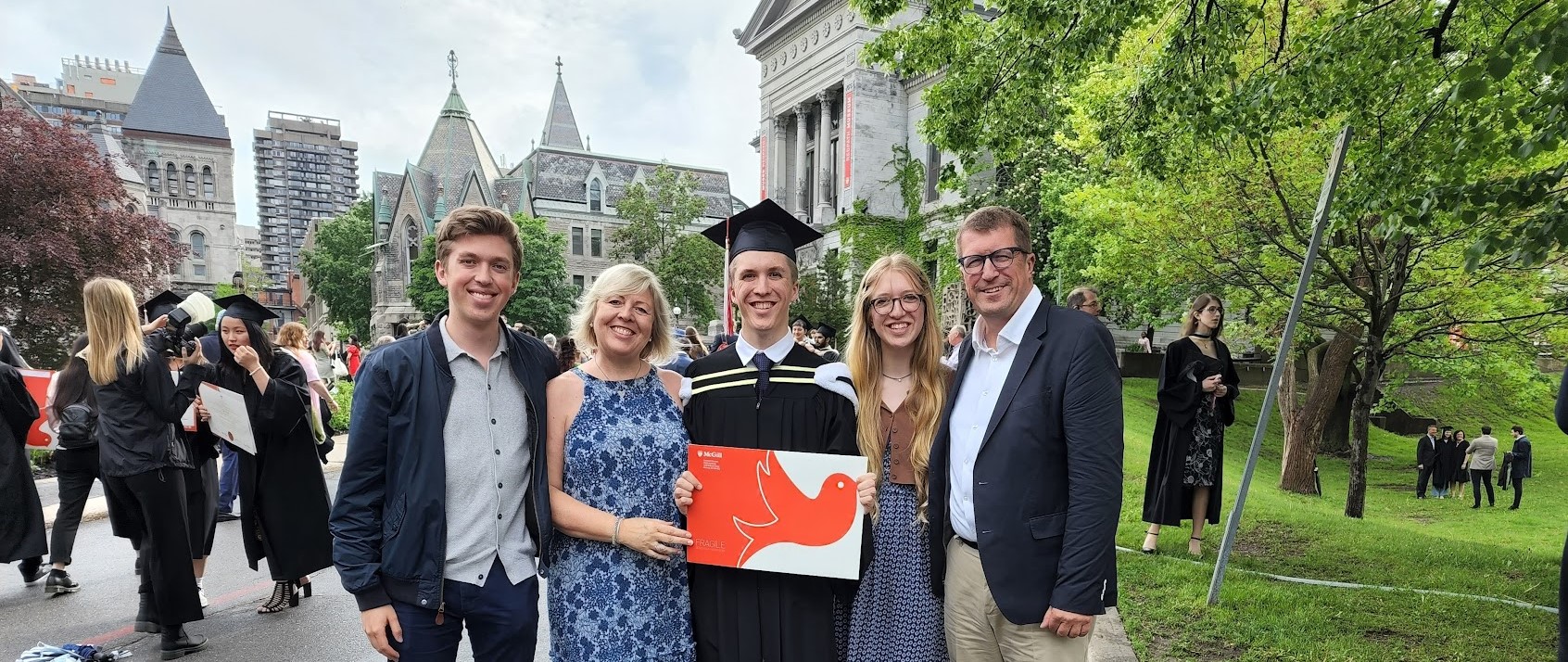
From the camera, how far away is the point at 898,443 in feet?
9.82

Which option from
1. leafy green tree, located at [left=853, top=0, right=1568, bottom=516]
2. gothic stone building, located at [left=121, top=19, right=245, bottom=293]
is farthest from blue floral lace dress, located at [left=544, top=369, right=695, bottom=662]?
gothic stone building, located at [left=121, top=19, right=245, bottom=293]

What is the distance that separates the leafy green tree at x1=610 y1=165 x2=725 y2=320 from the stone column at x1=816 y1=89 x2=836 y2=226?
7043mm

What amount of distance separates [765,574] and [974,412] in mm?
933

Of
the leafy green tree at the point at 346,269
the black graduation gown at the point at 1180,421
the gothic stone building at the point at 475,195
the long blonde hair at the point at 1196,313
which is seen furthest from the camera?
the leafy green tree at the point at 346,269

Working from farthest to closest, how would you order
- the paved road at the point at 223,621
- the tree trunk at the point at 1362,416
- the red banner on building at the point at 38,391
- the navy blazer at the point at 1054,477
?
1. the tree trunk at the point at 1362,416
2. the red banner on building at the point at 38,391
3. the paved road at the point at 223,621
4. the navy blazer at the point at 1054,477

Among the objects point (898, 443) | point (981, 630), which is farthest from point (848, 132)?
point (981, 630)

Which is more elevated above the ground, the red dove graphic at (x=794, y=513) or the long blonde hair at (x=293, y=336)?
the long blonde hair at (x=293, y=336)

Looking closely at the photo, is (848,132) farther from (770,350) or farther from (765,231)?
(770,350)

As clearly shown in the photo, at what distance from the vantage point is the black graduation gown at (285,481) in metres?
5.12

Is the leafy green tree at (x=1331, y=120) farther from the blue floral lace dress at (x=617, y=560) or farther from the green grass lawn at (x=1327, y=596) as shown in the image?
the blue floral lace dress at (x=617, y=560)

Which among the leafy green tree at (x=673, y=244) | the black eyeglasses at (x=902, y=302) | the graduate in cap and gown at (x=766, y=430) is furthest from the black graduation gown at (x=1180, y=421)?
the leafy green tree at (x=673, y=244)

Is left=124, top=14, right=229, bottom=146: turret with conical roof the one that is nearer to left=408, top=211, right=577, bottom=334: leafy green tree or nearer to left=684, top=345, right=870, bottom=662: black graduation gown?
left=408, top=211, right=577, bottom=334: leafy green tree

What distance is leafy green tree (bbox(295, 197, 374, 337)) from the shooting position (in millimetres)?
69312

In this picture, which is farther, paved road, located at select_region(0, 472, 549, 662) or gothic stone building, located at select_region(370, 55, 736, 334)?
gothic stone building, located at select_region(370, 55, 736, 334)
